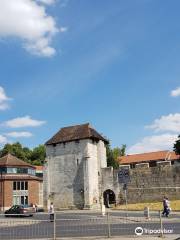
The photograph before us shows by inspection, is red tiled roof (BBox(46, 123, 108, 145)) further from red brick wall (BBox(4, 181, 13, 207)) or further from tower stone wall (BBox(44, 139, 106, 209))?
red brick wall (BBox(4, 181, 13, 207))

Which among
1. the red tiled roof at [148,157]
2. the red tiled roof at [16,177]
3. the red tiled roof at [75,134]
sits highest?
the red tiled roof at [75,134]

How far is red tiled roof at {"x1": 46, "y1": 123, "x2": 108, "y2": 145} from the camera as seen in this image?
57.4 m

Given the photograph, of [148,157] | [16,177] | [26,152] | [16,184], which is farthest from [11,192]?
[148,157]

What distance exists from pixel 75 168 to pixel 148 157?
43.5m

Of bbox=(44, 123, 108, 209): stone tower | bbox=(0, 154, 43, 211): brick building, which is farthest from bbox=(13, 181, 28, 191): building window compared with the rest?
bbox=(44, 123, 108, 209): stone tower

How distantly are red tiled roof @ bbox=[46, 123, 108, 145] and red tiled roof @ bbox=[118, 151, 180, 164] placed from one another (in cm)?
3569

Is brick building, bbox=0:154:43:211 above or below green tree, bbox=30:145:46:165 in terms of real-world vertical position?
below

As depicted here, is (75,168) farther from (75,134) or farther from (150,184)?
(150,184)

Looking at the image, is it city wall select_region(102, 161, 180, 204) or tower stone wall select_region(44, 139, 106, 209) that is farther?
tower stone wall select_region(44, 139, 106, 209)

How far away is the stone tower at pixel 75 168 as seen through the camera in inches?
2195

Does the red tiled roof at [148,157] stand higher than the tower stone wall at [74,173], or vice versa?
the red tiled roof at [148,157]

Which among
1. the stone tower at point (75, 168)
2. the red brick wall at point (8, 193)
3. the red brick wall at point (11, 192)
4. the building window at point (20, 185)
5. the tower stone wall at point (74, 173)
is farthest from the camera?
the building window at point (20, 185)

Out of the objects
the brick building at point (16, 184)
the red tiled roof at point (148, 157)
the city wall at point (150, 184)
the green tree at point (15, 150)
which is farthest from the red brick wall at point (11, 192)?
the red tiled roof at point (148, 157)

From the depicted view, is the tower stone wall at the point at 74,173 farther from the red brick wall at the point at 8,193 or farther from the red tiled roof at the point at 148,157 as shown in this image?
the red tiled roof at the point at 148,157
